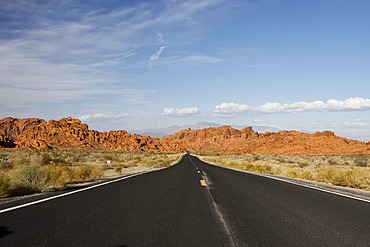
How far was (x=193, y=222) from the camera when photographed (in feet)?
21.7

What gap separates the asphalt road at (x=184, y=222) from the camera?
17.2 ft

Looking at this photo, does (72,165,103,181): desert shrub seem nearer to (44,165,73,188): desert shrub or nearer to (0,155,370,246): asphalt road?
(44,165,73,188): desert shrub

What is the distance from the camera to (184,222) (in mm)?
6605

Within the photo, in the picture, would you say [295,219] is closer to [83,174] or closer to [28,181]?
[28,181]

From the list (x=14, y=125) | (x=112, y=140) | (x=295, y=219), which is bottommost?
(x=295, y=219)

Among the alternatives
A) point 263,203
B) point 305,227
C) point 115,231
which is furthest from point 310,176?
point 115,231

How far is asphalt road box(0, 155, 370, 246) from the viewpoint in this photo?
17.2 feet

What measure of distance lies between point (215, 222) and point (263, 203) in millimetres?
3066

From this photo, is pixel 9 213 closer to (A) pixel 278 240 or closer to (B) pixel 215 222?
(B) pixel 215 222

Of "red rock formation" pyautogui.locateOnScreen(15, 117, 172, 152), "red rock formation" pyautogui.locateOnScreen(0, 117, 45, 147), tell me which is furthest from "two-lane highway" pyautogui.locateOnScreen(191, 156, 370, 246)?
"red rock formation" pyautogui.locateOnScreen(0, 117, 45, 147)

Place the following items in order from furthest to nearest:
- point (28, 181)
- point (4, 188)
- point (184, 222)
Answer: point (28, 181) < point (4, 188) < point (184, 222)

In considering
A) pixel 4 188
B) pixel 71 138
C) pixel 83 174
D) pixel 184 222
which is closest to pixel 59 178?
pixel 83 174

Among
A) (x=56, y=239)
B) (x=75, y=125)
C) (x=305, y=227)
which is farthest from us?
(x=75, y=125)

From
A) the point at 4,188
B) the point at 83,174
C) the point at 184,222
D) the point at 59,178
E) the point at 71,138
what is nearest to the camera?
the point at 184,222
